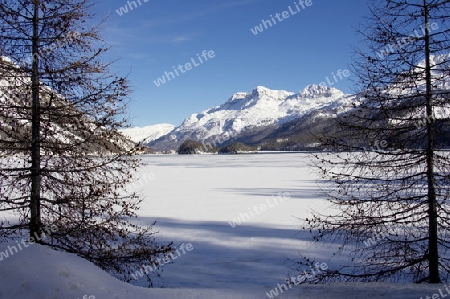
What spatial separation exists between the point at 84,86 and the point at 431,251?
8.10 metres

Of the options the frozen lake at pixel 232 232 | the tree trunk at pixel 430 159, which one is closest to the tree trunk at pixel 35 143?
the frozen lake at pixel 232 232

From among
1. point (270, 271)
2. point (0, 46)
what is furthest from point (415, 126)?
point (0, 46)

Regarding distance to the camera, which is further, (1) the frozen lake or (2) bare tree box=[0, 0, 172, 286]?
(1) the frozen lake

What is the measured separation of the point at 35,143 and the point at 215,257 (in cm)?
666

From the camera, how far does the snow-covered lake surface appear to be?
4.95 metres

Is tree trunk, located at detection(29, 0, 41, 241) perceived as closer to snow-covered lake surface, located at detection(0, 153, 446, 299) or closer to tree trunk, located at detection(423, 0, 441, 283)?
snow-covered lake surface, located at detection(0, 153, 446, 299)

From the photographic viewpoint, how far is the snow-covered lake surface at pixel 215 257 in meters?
4.95

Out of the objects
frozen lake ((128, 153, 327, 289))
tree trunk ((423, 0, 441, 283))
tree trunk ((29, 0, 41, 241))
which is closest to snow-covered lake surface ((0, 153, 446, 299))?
frozen lake ((128, 153, 327, 289))

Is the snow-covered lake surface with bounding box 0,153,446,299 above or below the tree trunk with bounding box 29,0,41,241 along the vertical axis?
below

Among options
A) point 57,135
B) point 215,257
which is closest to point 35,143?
point 57,135

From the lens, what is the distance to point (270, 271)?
378 inches

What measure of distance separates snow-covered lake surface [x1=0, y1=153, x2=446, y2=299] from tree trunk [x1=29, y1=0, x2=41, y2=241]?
94 cm

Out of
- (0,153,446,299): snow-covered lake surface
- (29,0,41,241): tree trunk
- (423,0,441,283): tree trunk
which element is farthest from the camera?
(423,0,441,283): tree trunk

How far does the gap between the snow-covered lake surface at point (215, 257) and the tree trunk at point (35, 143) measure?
938mm
